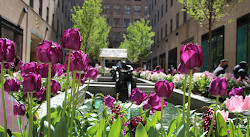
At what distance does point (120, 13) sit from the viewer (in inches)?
2322

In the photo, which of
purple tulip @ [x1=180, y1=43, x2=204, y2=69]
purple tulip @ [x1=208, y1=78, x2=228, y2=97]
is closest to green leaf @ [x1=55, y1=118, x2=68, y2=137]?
purple tulip @ [x1=180, y1=43, x2=204, y2=69]

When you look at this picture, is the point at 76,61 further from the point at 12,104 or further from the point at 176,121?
the point at 176,121

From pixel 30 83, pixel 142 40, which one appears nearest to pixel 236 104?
pixel 30 83

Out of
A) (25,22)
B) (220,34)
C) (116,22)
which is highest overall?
(116,22)

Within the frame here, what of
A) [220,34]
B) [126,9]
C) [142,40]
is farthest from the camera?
[126,9]

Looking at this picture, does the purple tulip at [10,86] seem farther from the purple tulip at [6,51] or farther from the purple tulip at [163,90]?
the purple tulip at [163,90]

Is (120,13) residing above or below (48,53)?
above

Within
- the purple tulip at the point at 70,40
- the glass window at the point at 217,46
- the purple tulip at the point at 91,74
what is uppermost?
the glass window at the point at 217,46

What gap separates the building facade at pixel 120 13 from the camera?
192ft

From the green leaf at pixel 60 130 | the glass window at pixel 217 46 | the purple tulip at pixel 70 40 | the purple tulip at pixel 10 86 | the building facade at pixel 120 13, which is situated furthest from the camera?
the building facade at pixel 120 13

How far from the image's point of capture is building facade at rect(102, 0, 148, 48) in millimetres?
58531

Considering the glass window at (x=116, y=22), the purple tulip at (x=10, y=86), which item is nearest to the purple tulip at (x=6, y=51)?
the purple tulip at (x=10, y=86)

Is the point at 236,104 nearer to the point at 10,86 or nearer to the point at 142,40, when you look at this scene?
the point at 10,86

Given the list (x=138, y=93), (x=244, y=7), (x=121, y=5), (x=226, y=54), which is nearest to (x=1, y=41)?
(x=138, y=93)
